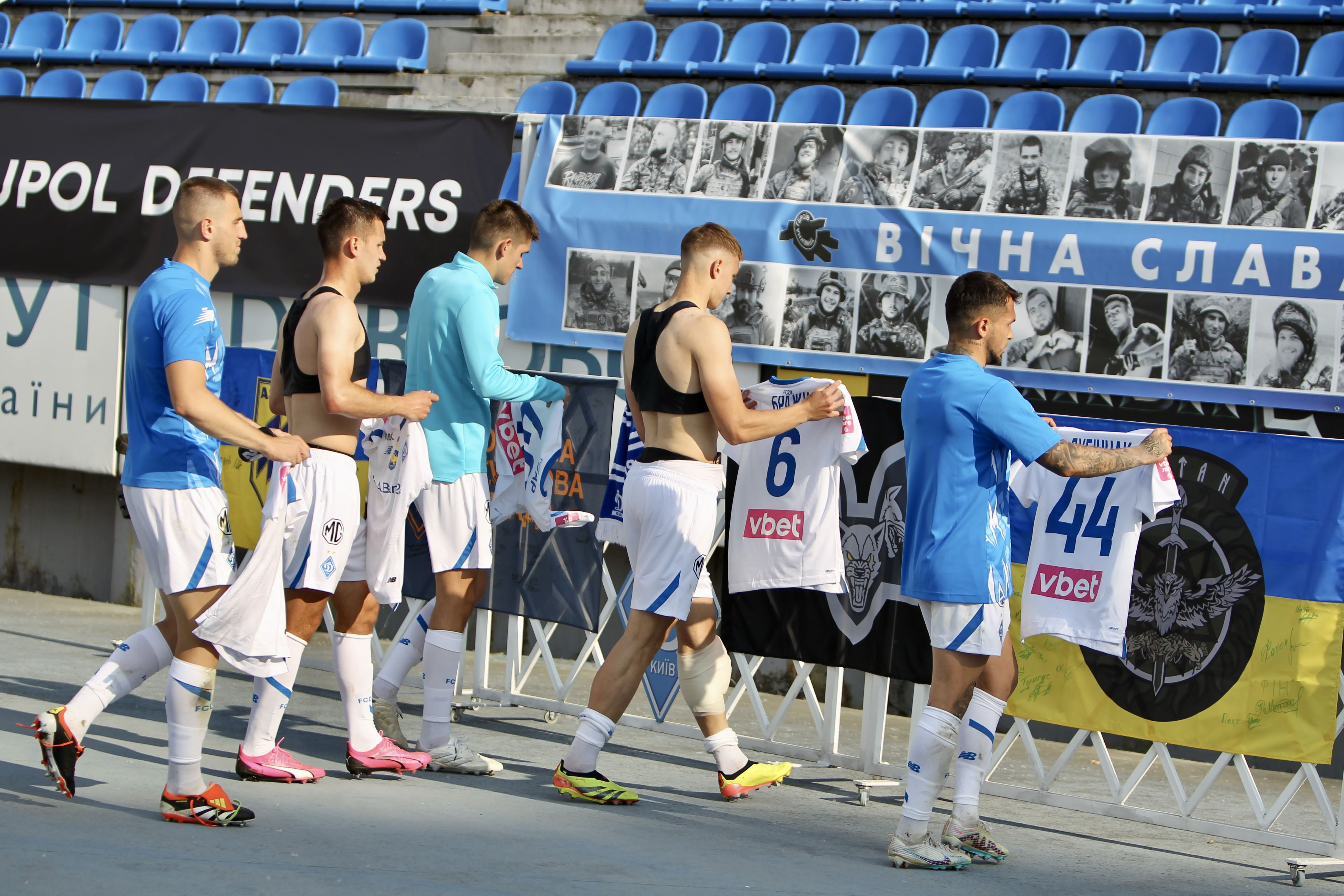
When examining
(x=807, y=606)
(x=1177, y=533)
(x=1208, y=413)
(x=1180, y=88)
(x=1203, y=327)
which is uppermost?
(x=1180, y=88)

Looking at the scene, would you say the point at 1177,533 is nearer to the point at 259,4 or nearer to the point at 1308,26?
the point at 1308,26

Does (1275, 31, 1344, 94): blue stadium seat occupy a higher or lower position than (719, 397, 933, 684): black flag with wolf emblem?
higher

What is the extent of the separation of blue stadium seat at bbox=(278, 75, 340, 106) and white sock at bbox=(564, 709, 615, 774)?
26.4ft

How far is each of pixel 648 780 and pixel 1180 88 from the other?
7.08 meters

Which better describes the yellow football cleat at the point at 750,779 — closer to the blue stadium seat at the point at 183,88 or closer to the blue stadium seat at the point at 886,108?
the blue stadium seat at the point at 886,108

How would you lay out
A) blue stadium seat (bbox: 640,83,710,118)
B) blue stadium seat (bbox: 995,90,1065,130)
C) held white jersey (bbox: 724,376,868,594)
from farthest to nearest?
blue stadium seat (bbox: 640,83,710,118), blue stadium seat (bbox: 995,90,1065,130), held white jersey (bbox: 724,376,868,594)

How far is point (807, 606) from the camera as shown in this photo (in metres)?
5.54

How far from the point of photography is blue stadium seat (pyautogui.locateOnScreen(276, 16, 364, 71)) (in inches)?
488

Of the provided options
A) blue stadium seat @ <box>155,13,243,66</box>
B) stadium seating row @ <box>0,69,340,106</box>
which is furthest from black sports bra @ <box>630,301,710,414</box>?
blue stadium seat @ <box>155,13,243,66</box>

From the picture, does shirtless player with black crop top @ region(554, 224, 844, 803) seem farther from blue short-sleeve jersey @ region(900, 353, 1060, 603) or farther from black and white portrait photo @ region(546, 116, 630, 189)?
Answer: black and white portrait photo @ region(546, 116, 630, 189)

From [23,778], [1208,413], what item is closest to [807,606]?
[1208,413]

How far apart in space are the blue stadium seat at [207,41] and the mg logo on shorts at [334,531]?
9.21m

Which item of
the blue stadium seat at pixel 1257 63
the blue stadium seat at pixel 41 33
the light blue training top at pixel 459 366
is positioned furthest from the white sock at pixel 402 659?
the blue stadium seat at pixel 41 33

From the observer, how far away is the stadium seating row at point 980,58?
9594mm
